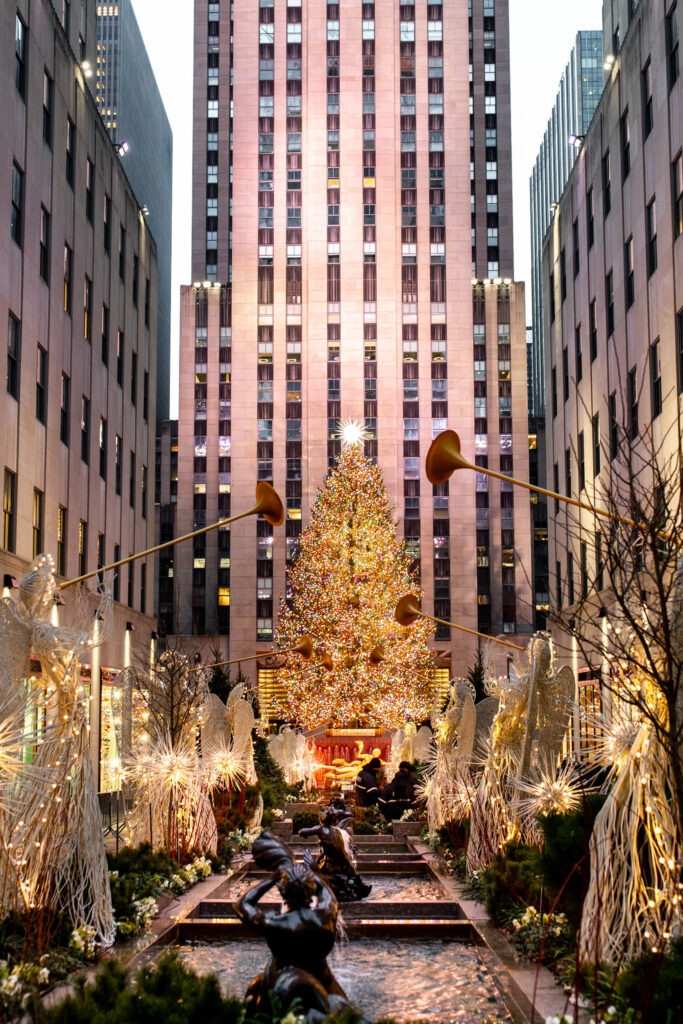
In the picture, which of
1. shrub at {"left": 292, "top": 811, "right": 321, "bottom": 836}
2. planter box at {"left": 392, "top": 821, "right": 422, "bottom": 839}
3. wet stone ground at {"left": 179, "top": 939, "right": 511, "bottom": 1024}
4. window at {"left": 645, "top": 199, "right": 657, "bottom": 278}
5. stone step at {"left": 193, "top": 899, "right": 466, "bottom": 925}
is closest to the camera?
wet stone ground at {"left": 179, "top": 939, "right": 511, "bottom": 1024}

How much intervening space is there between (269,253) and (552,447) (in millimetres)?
42184

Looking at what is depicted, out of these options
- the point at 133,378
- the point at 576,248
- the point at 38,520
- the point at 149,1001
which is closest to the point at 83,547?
the point at 38,520

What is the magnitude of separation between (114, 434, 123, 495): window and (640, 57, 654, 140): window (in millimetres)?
21193

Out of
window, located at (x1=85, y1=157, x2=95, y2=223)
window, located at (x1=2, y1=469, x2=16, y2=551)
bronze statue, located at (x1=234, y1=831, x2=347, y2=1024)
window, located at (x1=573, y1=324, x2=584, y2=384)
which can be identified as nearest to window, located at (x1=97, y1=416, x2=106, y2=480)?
window, located at (x1=85, y1=157, x2=95, y2=223)

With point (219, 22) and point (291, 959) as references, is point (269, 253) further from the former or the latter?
point (291, 959)

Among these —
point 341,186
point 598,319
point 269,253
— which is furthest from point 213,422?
point 598,319

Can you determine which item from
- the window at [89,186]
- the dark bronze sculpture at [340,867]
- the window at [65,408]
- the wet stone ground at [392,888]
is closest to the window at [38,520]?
the window at [65,408]

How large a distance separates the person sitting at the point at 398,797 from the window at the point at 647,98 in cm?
1885

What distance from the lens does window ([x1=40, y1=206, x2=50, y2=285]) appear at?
99.6 ft

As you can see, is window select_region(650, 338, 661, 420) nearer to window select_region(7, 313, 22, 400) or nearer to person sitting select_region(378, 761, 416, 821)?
person sitting select_region(378, 761, 416, 821)

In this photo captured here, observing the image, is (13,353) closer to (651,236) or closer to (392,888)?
(392,888)

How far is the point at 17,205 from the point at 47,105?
5296 mm

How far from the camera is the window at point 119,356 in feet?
135

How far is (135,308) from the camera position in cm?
4481
